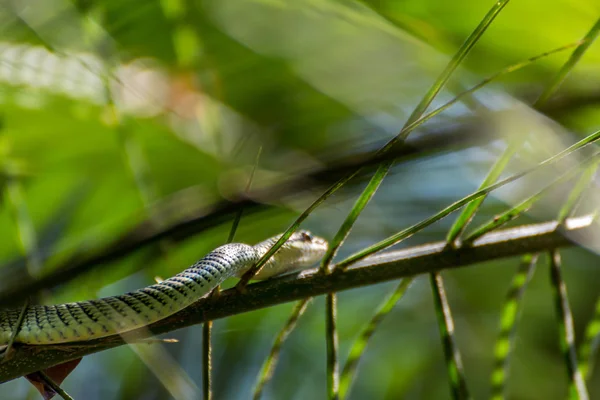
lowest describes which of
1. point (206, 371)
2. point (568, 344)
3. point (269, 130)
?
point (206, 371)

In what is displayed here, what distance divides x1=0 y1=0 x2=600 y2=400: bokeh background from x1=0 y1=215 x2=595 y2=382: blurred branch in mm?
166

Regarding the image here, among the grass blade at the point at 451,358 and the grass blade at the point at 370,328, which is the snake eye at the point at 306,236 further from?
the grass blade at the point at 451,358

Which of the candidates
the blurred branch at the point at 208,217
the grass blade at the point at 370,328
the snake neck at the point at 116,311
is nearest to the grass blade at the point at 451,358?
the grass blade at the point at 370,328

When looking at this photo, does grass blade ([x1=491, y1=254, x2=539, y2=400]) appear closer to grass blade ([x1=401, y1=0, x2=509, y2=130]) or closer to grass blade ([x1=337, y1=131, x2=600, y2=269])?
grass blade ([x1=337, y1=131, x2=600, y2=269])

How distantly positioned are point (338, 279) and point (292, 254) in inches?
36.2

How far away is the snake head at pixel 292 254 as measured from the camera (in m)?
2.26

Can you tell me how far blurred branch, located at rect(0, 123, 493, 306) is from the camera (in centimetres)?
61

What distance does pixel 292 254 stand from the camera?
97.5 inches

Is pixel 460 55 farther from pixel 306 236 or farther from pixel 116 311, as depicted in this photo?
pixel 306 236

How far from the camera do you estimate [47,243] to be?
3.35 metres

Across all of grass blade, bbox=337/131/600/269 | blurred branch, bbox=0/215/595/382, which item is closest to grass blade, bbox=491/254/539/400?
blurred branch, bbox=0/215/595/382

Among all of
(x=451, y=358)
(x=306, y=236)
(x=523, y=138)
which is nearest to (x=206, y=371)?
(x=451, y=358)

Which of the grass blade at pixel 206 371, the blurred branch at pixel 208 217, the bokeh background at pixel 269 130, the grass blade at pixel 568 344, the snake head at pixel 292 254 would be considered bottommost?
the blurred branch at pixel 208 217

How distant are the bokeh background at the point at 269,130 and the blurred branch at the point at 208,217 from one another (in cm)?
99
